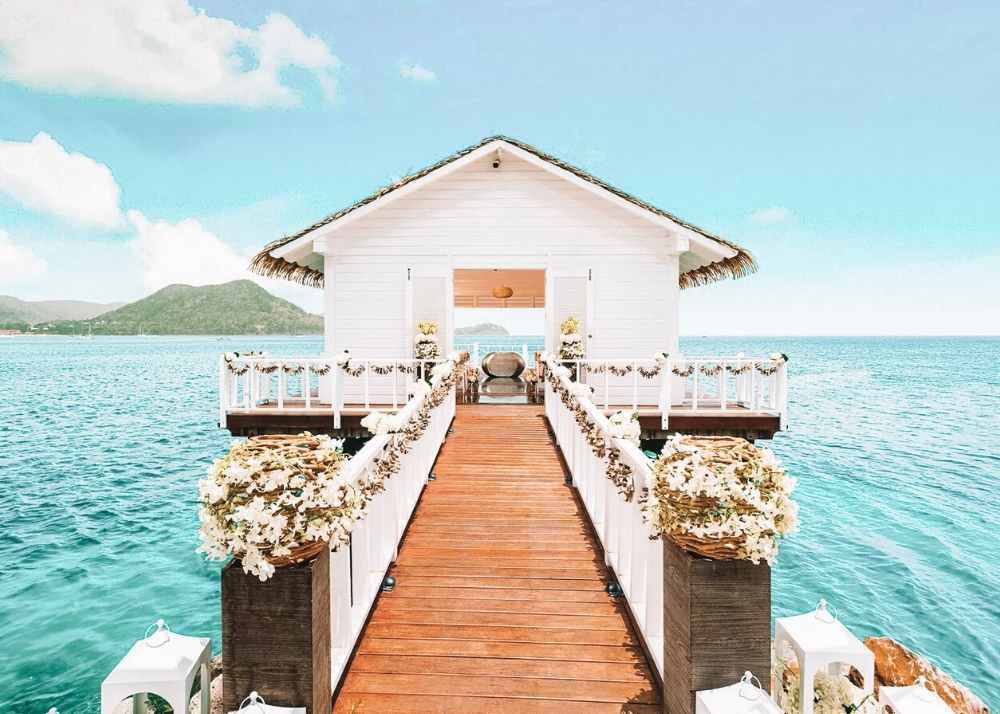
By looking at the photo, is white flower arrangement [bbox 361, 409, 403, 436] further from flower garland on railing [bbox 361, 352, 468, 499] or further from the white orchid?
the white orchid

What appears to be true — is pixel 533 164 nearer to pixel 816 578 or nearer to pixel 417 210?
pixel 417 210

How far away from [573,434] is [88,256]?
159591 mm

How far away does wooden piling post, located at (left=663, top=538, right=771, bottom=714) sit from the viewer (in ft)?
7.98

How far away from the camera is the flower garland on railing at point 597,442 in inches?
149

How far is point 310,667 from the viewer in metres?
2.38

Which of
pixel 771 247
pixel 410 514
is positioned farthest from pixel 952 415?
pixel 771 247

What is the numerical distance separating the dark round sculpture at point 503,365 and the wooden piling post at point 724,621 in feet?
38.1

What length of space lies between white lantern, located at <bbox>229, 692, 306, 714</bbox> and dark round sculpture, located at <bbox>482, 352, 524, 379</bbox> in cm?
1183

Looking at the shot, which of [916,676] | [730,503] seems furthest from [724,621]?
[916,676]

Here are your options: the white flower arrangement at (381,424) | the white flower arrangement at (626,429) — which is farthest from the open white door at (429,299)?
the white flower arrangement at (626,429)

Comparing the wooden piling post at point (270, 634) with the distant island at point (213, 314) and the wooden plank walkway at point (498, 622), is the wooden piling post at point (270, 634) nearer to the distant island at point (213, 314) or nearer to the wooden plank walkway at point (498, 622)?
the wooden plank walkway at point (498, 622)

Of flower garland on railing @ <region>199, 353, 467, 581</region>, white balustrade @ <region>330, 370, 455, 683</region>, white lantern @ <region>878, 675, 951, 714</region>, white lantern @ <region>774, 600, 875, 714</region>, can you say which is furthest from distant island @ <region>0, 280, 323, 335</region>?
white lantern @ <region>878, 675, 951, 714</region>

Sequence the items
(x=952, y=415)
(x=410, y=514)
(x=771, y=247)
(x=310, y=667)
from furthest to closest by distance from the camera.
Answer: (x=771, y=247) → (x=952, y=415) → (x=410, y=514) → (x=310, y=667)

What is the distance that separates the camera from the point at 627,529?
407 centimetres
